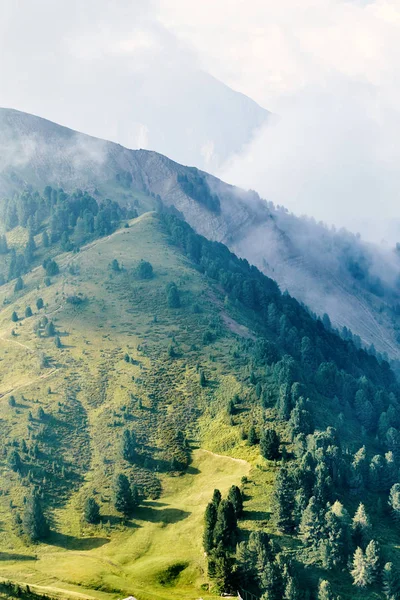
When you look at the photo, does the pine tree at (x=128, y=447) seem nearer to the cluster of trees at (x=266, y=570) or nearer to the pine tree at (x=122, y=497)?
the pine tree at (x=122, y=497)

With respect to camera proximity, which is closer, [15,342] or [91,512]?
[91,512]

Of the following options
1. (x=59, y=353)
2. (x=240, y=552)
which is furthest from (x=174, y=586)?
(x=59, y=353)

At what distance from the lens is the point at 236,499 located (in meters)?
116

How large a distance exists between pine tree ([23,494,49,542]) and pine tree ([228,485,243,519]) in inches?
1437

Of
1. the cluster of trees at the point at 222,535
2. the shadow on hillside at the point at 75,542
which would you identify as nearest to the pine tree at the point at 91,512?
the shadow on hillside at the point at 75,542

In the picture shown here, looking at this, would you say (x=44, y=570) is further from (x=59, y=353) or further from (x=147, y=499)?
(x=59, y=353)

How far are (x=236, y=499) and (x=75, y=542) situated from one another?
3196 centimetres

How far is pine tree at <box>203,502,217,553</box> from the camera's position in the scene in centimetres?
10838

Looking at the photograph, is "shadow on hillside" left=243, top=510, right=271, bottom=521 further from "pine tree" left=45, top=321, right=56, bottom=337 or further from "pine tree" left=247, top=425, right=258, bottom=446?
"pine tree" left=45, top=321, right=56, bottom=337

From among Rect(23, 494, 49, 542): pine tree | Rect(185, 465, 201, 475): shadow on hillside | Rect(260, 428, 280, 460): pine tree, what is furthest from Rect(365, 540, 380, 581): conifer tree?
Rect(23, 494, 49, 542): pine tree

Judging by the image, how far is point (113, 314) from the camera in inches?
7751

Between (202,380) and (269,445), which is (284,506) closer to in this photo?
(269,445)

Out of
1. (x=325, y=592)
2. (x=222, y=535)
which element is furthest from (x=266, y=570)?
(x=222, y=535)

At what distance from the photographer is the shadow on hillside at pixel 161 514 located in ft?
405
